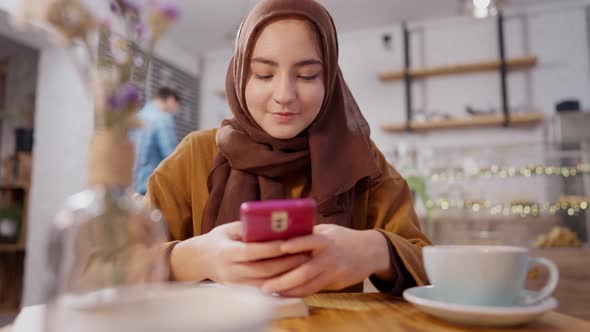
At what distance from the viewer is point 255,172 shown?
1.04 m

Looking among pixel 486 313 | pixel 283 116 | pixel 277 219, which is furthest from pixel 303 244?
pixel 283 116

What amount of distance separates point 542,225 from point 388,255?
2.75 meters

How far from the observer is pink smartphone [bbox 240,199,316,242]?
500mm

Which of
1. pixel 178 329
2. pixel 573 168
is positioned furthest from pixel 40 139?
pixel 573 168

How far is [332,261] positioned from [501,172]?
306 cm

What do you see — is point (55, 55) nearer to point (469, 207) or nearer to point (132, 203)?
point (469, 207)

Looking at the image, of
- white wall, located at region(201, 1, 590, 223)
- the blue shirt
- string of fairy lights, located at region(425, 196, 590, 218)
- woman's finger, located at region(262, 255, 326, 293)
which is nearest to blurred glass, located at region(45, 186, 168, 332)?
woman's finger, located at region(262, 255, 326, 293)

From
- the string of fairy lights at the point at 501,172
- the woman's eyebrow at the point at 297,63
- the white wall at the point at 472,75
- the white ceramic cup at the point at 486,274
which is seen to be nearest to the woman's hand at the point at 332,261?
the white ceramic cup at the point at 486,274

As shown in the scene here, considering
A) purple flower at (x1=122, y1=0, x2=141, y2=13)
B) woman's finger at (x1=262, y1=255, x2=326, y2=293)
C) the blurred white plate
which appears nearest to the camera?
the blurred white plate

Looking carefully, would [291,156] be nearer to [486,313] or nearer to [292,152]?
[292,152]

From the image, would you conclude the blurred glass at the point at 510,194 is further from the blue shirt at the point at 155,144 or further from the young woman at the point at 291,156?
the young woman at the point at 291,156

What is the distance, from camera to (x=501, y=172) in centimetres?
328

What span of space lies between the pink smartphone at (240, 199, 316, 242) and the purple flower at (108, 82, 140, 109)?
0.64 feet

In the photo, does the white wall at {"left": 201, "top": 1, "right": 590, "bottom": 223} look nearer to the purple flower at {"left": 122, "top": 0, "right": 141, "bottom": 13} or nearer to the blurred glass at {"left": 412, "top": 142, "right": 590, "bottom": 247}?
the blurred glass at {"left": 412, "top": 142, "right": 590, "bottom": 247}
